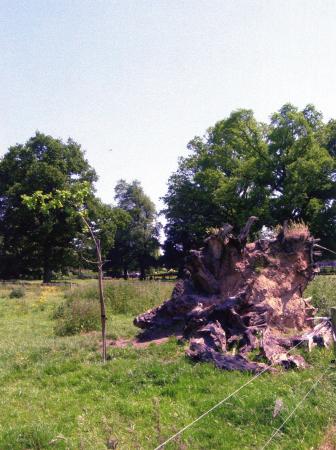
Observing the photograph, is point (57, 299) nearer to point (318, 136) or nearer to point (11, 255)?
point (11, 255)

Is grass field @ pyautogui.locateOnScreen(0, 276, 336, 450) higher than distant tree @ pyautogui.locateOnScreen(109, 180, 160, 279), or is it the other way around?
distant tree @ pyautogui.locateOnScreen(109, 180, 160, 279)

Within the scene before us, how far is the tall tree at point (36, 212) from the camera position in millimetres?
44250

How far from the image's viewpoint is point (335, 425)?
5438 millimetres

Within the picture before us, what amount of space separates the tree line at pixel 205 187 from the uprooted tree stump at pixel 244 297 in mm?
25540

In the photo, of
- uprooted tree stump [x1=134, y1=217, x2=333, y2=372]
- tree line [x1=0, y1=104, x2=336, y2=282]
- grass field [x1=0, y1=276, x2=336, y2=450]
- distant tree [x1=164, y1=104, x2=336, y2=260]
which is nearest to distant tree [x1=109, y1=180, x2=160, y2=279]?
tree line [x1=0, y1=104, x2=336, y2=282]

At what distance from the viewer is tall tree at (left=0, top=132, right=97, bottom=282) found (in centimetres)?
4425

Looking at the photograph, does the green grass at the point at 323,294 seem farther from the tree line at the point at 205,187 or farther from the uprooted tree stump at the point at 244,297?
the tree line at the point at 205,187

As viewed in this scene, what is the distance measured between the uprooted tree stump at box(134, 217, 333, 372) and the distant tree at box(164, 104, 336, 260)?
88.9 feet

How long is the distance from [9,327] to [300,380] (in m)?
12.1

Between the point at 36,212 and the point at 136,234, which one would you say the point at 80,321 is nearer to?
the point at 36,212

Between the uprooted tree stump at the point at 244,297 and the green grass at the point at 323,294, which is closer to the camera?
the uprooted tree stump at the point at 244,297

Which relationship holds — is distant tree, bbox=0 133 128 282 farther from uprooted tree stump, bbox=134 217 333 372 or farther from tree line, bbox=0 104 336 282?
uprooted tree stump, bbox=134 217 333 372

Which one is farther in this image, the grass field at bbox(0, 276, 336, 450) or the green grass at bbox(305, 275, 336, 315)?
the green grass at bbox(305, 275, 336, 315)

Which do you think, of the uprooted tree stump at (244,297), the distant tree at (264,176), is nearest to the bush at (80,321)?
the uprooted tree stump at (244,297)
